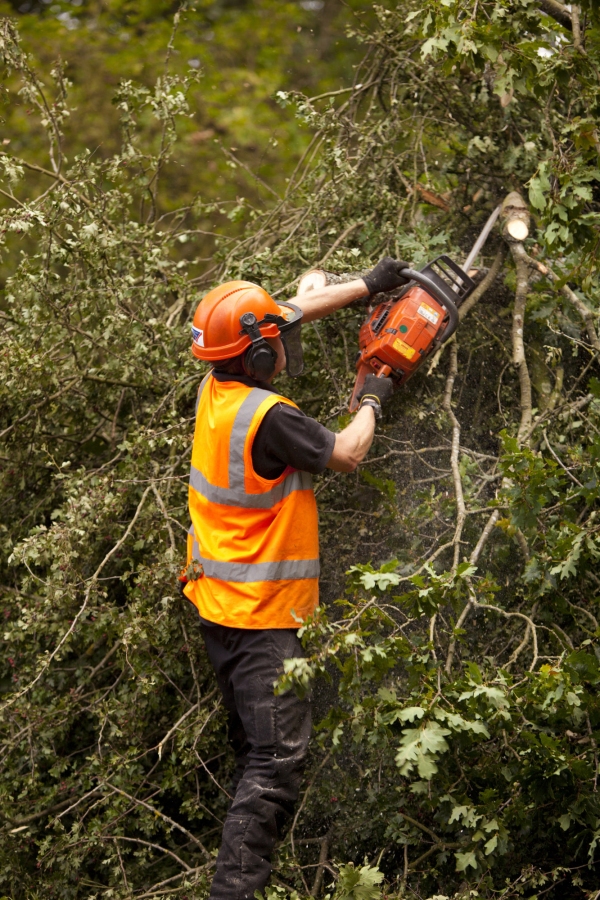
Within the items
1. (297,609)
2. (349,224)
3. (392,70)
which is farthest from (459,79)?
(297,609)

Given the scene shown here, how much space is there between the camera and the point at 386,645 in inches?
110

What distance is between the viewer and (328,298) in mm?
3361

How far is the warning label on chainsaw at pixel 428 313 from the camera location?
3.25 meters

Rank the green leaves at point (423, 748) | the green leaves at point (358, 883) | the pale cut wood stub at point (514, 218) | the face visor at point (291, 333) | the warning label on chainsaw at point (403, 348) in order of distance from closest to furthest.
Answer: the green leaves at point (423, 748)
the green leaves at point (358, 883)
the face visor at point (291, 333)
the warning label on chainsaw at point (403, 348)
the pale cut wood stub at point (514, 218)

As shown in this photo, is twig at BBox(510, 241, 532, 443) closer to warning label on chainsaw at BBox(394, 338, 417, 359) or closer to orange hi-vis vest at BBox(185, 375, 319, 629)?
warning label on chainsaw at BBox(394, 338, 417, 359)

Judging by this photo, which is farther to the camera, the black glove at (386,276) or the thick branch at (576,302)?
the thick branch at (576,302)

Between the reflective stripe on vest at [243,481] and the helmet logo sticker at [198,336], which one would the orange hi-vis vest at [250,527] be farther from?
the helmet logo sticker at [198,336]

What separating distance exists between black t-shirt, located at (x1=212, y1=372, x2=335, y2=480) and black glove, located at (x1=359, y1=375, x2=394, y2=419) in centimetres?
32

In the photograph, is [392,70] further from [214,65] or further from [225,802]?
[214,65]

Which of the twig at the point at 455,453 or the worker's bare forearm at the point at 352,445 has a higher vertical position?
the worker's bare forearm at the point at 352,445

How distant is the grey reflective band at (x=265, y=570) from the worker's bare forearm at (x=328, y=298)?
96 centimetres

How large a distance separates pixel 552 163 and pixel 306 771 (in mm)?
2519

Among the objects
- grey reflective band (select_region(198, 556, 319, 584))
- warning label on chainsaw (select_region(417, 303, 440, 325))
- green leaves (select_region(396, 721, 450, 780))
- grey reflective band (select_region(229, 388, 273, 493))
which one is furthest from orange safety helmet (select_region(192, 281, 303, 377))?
green leaves (select_region(396, 721, 450, 780))

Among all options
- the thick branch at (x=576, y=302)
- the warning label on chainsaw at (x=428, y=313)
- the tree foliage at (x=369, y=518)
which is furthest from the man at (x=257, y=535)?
the thick branch at (x=576, y=302)
